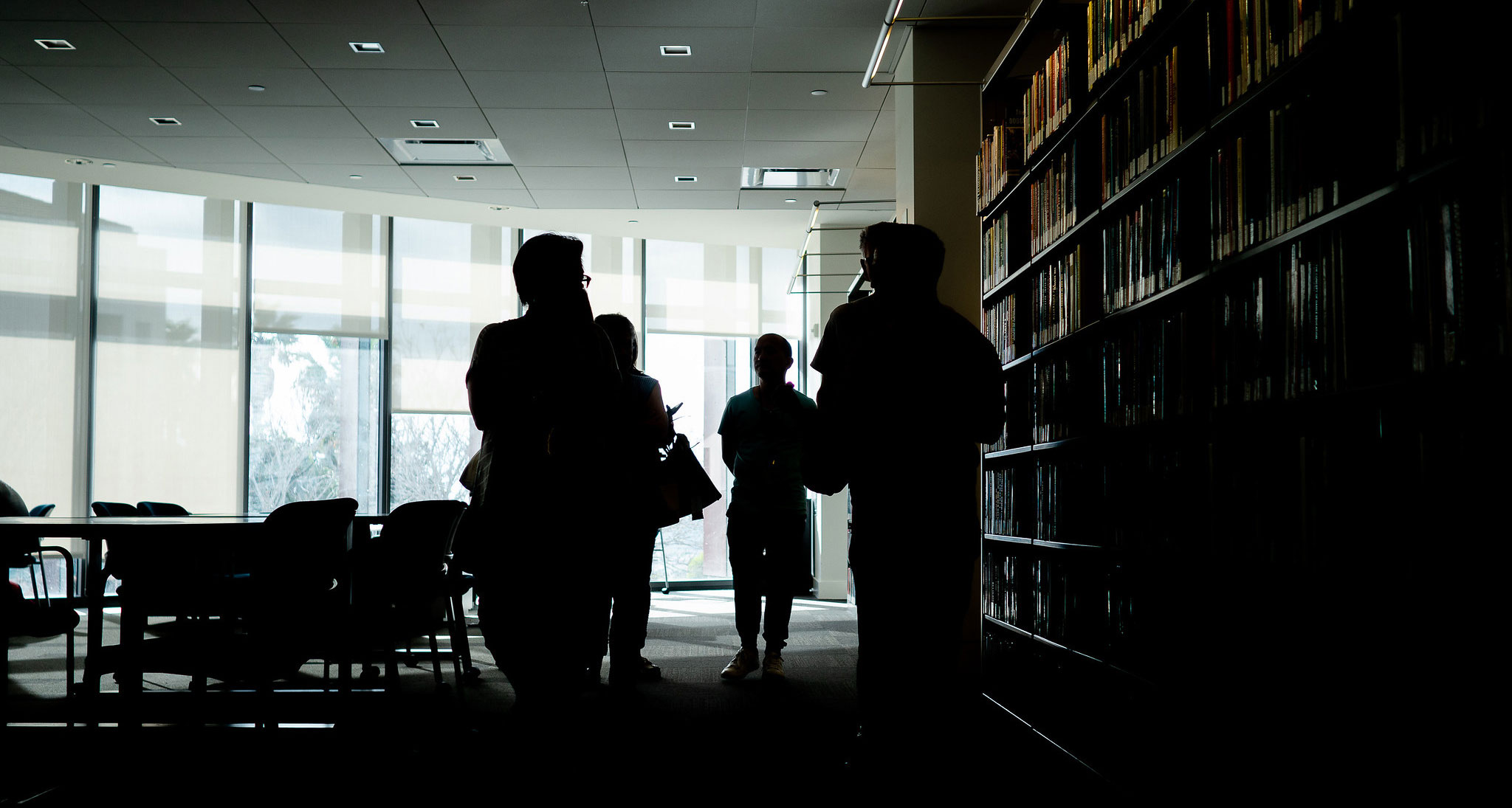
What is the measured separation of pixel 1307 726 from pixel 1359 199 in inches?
34.4

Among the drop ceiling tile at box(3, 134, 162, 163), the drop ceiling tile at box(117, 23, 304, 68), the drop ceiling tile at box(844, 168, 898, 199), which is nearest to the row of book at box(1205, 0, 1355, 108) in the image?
the drop ceiling tile at box(117, 23, 304, 68)

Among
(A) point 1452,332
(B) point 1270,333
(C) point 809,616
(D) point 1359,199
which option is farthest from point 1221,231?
(C) point 809,616

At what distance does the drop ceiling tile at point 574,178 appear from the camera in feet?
21.3

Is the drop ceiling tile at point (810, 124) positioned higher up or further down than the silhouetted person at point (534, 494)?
higher up

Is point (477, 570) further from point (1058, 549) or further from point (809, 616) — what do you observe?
point (809, 616)

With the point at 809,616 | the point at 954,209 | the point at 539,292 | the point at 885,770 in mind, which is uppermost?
the point at 954,209

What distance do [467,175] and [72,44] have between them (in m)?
2.34

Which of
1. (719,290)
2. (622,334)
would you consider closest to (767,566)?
(622,334)

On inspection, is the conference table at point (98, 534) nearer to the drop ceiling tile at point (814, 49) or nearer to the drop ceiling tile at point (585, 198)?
the drop ceiling tile at point (814, 49)

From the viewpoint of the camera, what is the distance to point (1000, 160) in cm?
331

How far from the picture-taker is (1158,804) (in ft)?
6.74

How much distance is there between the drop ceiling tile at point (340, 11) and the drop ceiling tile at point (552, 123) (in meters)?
1.12

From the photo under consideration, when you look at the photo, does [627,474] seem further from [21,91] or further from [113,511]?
[21,91]

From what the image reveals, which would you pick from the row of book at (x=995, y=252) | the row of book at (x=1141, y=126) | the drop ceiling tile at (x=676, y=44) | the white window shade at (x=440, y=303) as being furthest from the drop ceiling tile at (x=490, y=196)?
the row of book at (x=1141, y=126)
